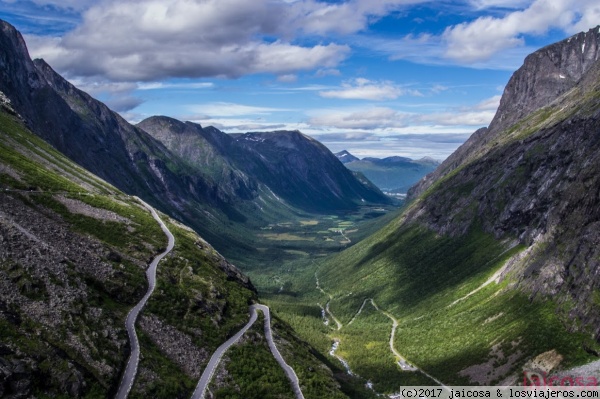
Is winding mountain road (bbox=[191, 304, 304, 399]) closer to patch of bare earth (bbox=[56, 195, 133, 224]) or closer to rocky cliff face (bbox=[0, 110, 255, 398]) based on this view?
rocky cliff face (bbox=[0, 110, 255, 398])

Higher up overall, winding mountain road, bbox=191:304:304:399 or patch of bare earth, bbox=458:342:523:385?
winding mountain road, bbox=191:304:304:399

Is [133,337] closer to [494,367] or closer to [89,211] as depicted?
[89,211]

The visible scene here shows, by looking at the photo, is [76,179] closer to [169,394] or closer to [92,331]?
[92,331]

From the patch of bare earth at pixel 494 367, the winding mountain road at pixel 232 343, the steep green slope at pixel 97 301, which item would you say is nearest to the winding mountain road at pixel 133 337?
the steep green slope at pixel 97 301

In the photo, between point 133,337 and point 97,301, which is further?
point 97,301

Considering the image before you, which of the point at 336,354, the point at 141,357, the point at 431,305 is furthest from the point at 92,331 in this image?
the point at 431,305

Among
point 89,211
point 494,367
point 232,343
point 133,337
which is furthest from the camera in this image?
point 89,211

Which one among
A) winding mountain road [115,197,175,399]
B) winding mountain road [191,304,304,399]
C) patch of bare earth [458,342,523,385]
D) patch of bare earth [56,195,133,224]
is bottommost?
patch of bare earth [458,342,523,385]

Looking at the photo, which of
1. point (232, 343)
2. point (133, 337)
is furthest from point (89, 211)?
point (232, 343)

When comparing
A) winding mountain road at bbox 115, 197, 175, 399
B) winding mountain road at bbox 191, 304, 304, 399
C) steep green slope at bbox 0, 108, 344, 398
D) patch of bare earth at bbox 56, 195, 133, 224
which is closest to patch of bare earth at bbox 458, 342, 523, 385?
steep green slope at bbox 0, 108, 344, 398
